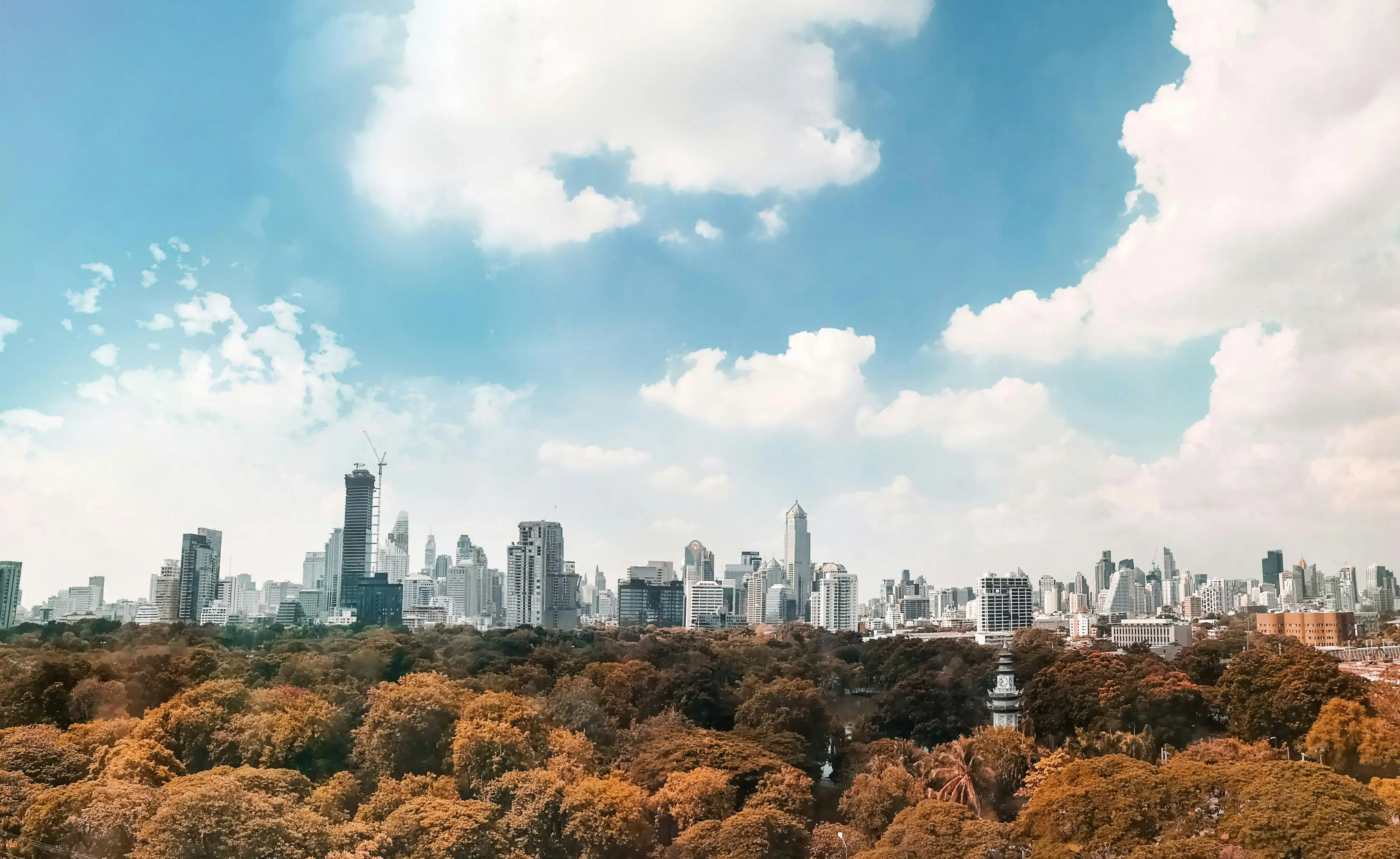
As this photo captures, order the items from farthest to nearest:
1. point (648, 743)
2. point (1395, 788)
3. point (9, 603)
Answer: point (9, 603), point (648, 743), point (1395, 788)

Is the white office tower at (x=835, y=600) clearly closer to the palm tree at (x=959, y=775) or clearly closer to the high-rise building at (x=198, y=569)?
the high-rise building at (x=198, y=569)

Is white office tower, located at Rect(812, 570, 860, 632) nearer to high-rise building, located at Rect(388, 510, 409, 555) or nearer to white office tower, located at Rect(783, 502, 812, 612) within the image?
white office tower, located at Rect(783, 502, 812, 612)

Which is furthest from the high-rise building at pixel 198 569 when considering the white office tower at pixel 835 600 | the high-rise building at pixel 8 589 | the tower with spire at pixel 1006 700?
the white office tower at pixel 835 600

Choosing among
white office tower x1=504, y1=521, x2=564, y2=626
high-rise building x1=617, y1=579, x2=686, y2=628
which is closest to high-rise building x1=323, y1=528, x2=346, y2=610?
white office tower x1=504, y1=521, x2=564, y2=626

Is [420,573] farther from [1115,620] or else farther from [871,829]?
[871,829]

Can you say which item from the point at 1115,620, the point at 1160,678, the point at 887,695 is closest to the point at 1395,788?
the point at 1160,678

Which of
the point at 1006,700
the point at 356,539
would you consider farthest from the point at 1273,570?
the point at 356,539
